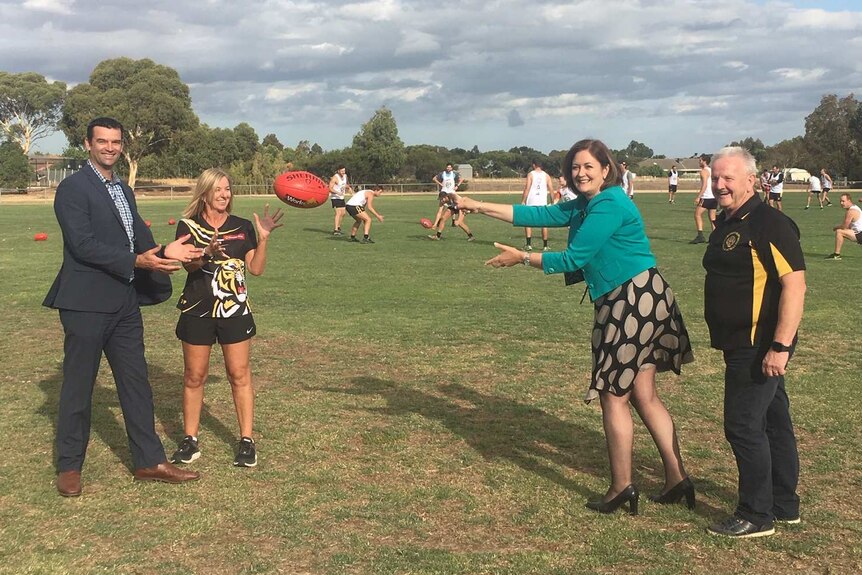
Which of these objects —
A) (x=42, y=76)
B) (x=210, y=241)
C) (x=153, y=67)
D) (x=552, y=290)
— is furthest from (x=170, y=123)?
(x=210, y=241)

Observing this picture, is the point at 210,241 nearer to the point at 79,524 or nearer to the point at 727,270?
the point at 79,524

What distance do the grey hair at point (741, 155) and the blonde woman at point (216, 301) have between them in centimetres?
306

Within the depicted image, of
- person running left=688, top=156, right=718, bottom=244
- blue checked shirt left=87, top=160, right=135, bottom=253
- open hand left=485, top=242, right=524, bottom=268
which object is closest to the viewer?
open hand left=485, top=242, right=524, bottom=268

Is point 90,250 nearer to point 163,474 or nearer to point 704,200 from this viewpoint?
point 163,474

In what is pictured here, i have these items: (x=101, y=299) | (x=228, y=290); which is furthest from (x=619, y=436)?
(x=101, y=299)

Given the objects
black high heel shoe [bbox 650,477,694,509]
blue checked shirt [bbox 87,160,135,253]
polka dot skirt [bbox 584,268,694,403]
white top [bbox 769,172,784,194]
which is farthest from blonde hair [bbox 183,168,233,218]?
white top [bbox 769,172,784,194]

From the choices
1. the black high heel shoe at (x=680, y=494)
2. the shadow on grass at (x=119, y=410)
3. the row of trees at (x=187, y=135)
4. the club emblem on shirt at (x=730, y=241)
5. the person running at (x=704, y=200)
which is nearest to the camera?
the club emblem on shirt at (x=730, y=241)

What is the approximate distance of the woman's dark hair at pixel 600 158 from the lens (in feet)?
15.8

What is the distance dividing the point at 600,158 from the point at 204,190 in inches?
107

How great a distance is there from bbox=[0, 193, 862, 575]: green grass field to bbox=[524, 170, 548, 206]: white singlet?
8.26 metres

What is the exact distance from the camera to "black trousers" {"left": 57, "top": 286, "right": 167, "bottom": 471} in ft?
17.2

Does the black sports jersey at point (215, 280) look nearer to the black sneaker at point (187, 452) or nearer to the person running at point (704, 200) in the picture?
the black sneaker at point (187, 452)

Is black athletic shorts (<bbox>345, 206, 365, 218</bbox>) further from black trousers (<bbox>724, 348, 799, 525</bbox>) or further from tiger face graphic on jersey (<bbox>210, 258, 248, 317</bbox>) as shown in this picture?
black trousers (<bbox>724, 348, 799, 525</bbox>)

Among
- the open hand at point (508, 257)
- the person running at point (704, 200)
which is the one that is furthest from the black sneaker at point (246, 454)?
the person running at point (704, 200)
